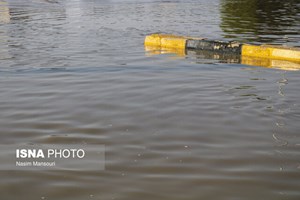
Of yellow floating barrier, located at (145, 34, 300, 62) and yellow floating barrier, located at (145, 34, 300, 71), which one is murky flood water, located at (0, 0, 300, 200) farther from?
yellow floating barrier, located at (145, 34, 300, 62)

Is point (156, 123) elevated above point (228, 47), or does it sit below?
below

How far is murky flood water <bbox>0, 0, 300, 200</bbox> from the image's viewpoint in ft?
12.0

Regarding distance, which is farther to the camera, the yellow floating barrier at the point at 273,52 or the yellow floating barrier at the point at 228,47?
the yellow floating barrier at the point at 228,47

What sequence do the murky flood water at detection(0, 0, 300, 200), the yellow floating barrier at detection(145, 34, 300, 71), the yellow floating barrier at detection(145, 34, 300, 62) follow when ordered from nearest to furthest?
the murky flood water at detection(0, 0, 300, 200) → the yellow floating barrier at detection(145, 34, 300, 71) → the yellow floating barrier at detection(145, 34, 300, 62)

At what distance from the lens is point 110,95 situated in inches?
264

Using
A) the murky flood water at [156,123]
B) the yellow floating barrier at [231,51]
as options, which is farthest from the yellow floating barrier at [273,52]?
the murky flood water at [156,123]

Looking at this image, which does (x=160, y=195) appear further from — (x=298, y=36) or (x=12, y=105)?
(x=298, y=36)

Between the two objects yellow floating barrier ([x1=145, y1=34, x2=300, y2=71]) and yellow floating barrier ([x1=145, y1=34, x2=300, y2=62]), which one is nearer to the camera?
yellow floating barrier ([x1=145, y1=34, x2=300, y2=71])

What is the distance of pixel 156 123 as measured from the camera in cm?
530

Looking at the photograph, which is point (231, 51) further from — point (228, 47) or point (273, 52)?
point (273, 52)

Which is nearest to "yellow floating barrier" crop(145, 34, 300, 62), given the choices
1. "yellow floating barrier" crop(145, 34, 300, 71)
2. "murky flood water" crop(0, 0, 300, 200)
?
"yellow floating barrier" crop(145, 34, 300, 71)

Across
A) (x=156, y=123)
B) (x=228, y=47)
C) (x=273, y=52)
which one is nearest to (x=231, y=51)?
(x=228, y=47)

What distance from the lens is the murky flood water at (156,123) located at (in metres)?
3.65

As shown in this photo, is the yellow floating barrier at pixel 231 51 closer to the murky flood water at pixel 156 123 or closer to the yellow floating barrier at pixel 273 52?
the yellow floating barrier at pixel 273 52
